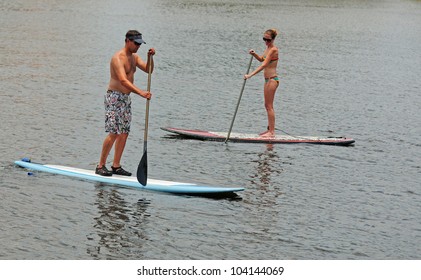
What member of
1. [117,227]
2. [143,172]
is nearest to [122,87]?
[143,172]

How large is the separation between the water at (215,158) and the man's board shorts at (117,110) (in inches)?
47.2

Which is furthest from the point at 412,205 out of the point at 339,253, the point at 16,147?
the point at 16,147

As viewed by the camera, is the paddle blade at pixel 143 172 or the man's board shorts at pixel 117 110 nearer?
the man's board shorts at pixel 117 110

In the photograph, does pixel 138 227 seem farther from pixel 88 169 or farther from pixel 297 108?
pixel 297 108

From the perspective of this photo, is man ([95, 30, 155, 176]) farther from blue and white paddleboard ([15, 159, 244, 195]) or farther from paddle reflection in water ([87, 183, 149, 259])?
paddle reflection in water ([87, 183, 149, 259])

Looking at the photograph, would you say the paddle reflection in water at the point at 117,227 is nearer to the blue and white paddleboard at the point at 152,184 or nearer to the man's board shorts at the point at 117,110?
the blue and white paddleboard at the point at 152,184

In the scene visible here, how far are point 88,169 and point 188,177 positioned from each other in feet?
6.83

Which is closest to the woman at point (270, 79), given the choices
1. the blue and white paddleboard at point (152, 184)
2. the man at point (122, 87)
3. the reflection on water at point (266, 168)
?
the reflection on water at point (266, 168)

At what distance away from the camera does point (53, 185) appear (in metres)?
17.2

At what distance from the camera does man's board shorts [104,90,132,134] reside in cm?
1661

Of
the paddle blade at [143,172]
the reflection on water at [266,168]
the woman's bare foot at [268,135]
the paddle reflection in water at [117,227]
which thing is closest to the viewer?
the paddle reflection in water at [117,227]

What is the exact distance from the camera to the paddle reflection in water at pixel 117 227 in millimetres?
13805

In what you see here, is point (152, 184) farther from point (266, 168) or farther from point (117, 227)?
point (266, 168)

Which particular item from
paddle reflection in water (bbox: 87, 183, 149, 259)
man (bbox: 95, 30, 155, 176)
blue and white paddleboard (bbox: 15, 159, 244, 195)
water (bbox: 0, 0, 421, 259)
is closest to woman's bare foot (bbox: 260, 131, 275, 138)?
water (bbox: 0, 0, 421, 259)
